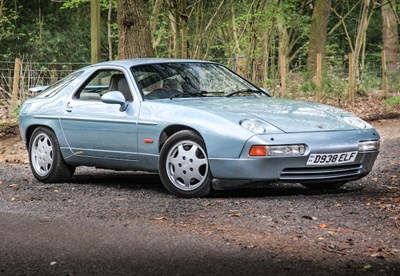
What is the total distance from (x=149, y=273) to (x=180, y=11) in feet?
49.0

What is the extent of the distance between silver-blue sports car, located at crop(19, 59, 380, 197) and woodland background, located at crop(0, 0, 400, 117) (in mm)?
4902

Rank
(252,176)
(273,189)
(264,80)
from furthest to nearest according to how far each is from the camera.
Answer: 1. (264,80)
2. (273,189)
3. (252,176)

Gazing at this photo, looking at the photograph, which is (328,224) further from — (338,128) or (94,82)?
(94,82)

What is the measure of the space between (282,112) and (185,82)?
1348 mm

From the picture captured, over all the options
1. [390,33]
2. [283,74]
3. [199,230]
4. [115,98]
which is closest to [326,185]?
[115,98]

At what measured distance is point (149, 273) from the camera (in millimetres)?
5098

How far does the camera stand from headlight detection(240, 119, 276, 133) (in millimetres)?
8031

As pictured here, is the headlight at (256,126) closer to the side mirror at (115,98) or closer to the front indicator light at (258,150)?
the front indicator light at (258,150)

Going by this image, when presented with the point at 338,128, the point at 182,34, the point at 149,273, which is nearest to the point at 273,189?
the point at 338,128

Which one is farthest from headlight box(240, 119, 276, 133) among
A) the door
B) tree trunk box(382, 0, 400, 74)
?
tree trunk box(382, 0, 400, 74)

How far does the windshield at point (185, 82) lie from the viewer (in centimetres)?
927

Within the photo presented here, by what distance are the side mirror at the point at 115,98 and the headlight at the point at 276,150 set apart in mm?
1734

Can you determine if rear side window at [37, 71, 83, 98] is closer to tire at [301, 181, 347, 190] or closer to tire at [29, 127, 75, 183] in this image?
tire at [29, 127, 75, 183]

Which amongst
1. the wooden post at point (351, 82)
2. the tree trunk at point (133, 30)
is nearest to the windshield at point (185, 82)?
the tree trunk at point (133, 30)
